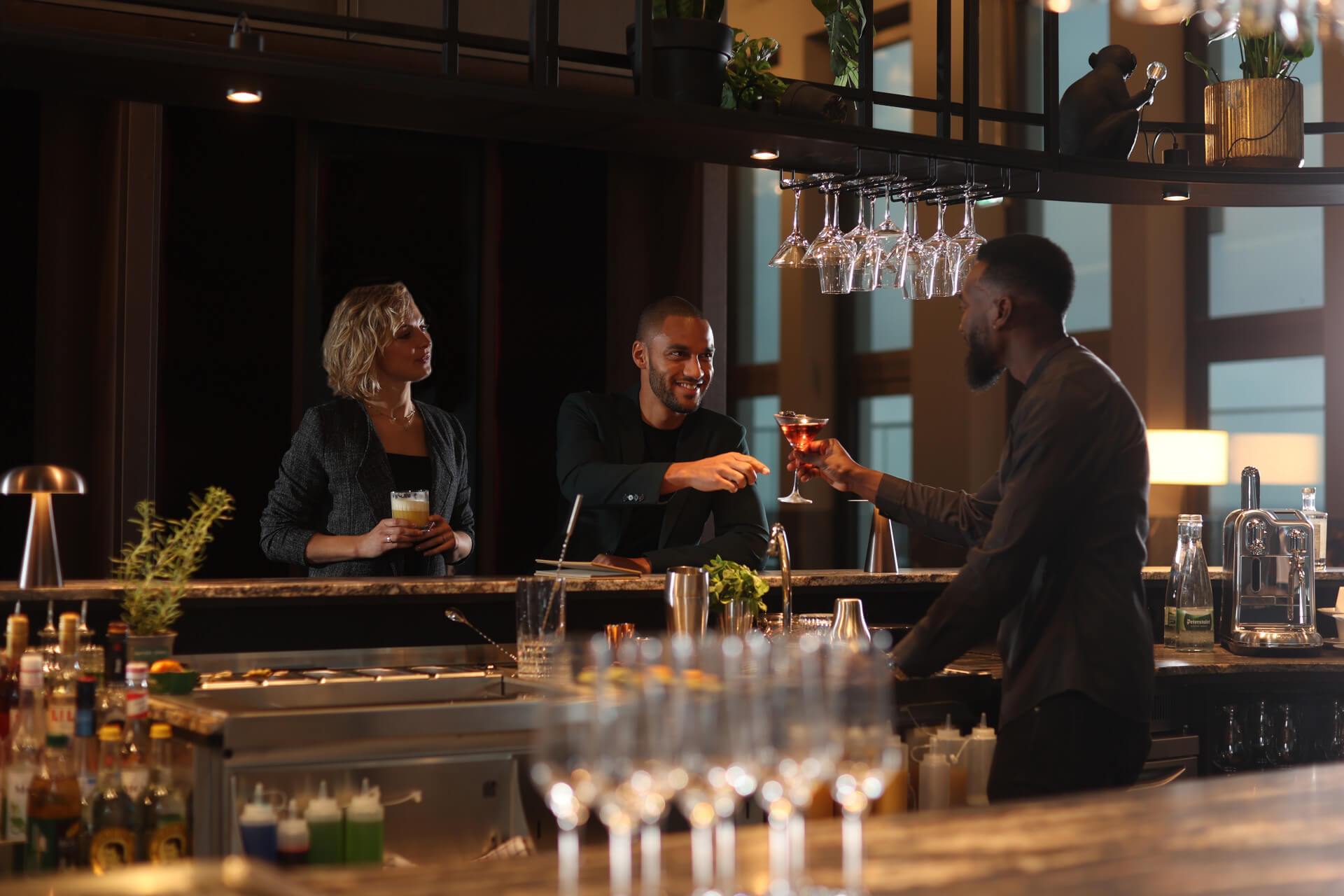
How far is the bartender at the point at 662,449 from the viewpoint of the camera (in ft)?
12.4

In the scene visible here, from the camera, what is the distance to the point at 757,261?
9203mm

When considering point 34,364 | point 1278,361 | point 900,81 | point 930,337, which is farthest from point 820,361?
point 34,364

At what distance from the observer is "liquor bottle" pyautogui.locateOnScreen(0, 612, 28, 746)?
2287 mm

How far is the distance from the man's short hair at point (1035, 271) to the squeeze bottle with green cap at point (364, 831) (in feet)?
5.40

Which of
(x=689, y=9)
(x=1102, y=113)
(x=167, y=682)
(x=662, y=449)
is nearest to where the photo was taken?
(x=167, y=682)

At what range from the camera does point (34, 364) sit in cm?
480

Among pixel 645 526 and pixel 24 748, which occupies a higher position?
pixel 645 526

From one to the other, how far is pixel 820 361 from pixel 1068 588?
6552 millimetres

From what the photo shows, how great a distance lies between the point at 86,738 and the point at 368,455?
162 centimetres

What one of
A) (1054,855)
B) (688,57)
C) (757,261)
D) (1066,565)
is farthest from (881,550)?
(757,261)

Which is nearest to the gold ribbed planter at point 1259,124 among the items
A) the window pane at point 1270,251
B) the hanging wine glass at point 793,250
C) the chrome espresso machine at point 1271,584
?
the chrome espresso machine at point 1271,584

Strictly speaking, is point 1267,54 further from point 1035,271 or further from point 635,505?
point 635,505

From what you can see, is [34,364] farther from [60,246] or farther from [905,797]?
[905,797]

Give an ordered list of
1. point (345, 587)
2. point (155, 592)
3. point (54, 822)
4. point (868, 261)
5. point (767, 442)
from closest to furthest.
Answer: point (54, 822)
point (155, 592)
point (345, 587)
point (868, 261)
point (767, 442)
